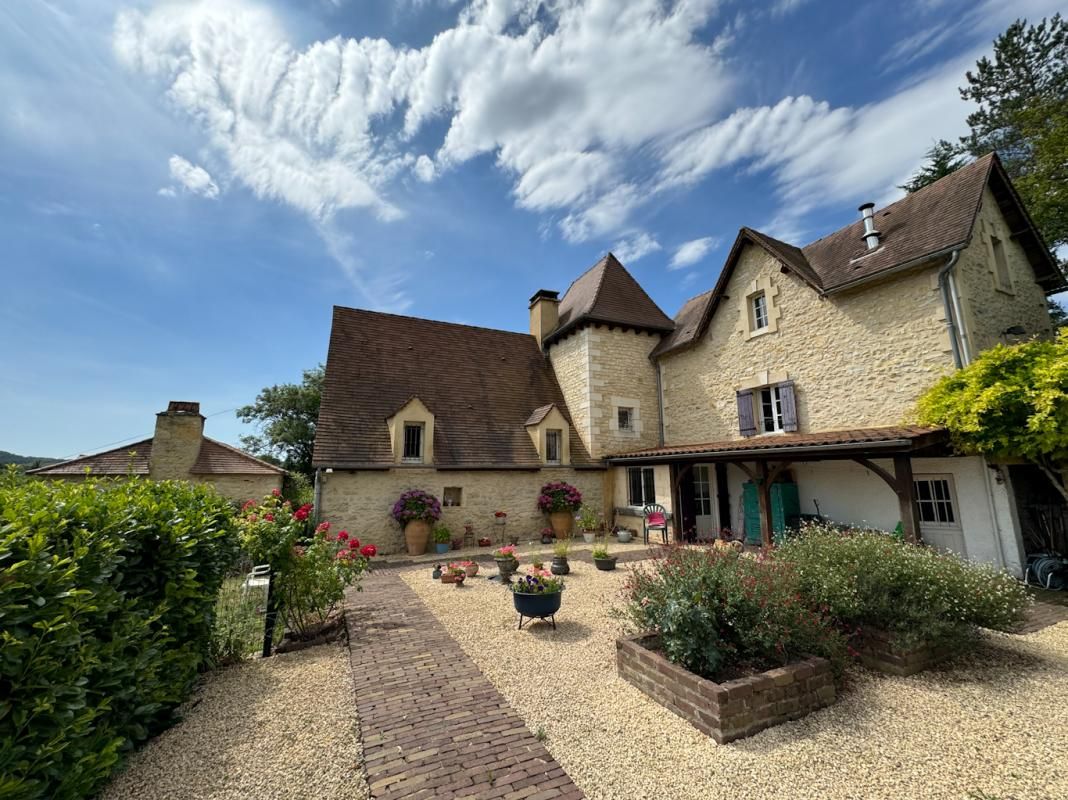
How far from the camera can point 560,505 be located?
43.8 ft

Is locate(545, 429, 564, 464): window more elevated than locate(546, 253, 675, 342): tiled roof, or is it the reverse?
locate(546, 253, 675, 342): tiled roof

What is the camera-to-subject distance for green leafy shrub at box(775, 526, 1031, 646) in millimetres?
4336

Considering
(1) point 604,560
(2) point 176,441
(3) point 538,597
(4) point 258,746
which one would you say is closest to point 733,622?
(3) point 538,597

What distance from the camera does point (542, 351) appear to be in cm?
1775

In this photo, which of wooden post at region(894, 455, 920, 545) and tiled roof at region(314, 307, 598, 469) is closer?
wooden post at region(894, 455, 920, 545)

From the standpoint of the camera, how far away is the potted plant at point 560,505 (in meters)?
13.4

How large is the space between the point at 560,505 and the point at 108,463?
1507 centimetres

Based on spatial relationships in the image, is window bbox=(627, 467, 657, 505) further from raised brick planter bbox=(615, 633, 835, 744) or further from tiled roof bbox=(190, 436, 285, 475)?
tiled roof bbox=(190, 436, 285, 475)

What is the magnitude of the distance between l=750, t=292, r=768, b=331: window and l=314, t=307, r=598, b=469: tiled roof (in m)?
6.41

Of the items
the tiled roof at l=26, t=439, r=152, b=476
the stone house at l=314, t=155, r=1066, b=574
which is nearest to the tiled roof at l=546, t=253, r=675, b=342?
the stone house at l=314, t=155, r=1066, b=574

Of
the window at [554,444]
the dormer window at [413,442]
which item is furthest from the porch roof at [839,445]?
the dormer window at [413,442]

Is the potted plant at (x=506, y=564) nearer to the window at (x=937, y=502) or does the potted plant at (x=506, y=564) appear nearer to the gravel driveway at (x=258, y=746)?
the gravel driveway at (x=258, y=746)

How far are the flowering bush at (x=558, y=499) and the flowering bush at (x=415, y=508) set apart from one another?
3.26 meters

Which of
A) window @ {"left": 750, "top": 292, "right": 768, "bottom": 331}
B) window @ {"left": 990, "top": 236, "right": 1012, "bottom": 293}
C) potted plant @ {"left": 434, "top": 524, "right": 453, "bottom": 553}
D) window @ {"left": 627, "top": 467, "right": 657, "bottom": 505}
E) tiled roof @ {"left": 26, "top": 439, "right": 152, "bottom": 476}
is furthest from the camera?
tiled roof @ {"left": 26, "top": 439, "right": 152, "bottom": 476}
